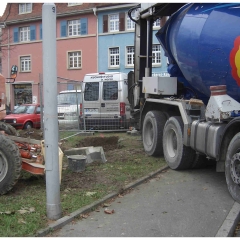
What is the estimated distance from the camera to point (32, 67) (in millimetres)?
35469

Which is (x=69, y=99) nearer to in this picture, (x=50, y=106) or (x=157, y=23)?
(x=157, y=23)

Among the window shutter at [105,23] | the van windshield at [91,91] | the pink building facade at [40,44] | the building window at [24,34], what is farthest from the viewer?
the building window at [24,34]

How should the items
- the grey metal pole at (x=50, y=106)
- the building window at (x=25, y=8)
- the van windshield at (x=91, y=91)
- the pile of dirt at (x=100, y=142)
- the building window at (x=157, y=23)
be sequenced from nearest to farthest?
the grey metal pole at (x=50, y=106) → the building window at (x=157, y=23) → the pile of dirt at (x=100, y=142) → the van windshield at (x=91, y=91) → the building window at (x=25, y=8)

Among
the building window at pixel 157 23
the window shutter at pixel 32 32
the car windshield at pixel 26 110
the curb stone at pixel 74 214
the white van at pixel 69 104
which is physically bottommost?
the curb stone at pixel 74 214

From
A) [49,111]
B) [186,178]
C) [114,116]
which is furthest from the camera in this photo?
[114,116]

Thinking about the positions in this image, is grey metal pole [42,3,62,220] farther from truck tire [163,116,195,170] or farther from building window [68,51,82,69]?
building window [68,51,82,69]

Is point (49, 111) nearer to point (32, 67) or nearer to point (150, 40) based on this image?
point (150, 40)

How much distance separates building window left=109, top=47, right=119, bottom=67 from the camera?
31461 mm

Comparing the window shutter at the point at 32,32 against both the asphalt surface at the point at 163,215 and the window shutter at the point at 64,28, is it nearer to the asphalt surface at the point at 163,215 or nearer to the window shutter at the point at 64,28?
the window shutter at the point at 64,28

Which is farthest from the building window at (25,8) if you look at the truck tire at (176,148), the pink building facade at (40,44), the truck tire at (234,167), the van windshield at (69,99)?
the truck tire at (234,167)

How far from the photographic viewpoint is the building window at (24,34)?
35394mm

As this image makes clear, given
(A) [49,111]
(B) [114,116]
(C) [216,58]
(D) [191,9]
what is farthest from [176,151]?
(B) [114,116]

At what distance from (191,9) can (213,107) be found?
85.4 inches

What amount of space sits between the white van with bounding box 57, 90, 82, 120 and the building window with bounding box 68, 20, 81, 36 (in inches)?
858
